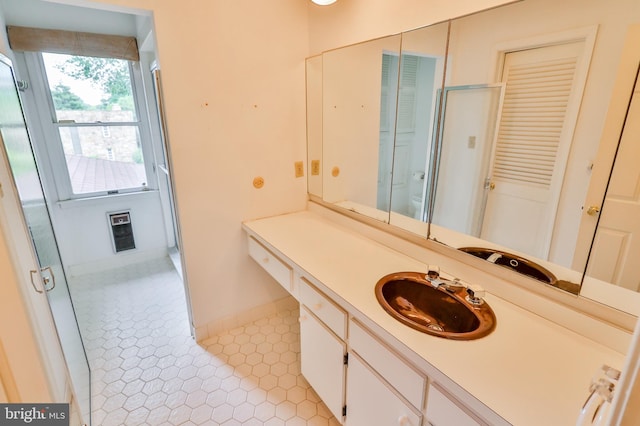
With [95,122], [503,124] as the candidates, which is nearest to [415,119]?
[503,124]

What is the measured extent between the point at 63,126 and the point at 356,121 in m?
2.67

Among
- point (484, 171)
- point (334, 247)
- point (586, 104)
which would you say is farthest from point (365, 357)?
point (586, 104)

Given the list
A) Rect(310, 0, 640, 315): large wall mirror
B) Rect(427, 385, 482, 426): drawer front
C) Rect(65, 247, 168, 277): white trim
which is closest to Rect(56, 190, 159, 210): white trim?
Rect(65, 247, 168, 277): white trim

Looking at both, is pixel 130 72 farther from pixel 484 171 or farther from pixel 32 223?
pixel 484 171

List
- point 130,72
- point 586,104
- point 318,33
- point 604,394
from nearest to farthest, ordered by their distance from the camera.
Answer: point 604,394 < point 586,104 < point 318,33 < point 130,72

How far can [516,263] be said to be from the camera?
1257 mm

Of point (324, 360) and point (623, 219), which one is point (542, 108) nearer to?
point (623, 219)

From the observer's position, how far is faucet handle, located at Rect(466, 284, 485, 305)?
1.21m

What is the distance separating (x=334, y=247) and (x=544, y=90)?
117cm

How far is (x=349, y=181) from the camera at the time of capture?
86.0 inches

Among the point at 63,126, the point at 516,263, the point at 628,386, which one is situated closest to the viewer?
the point at 628,386

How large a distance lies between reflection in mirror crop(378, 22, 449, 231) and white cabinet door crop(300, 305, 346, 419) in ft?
2.35

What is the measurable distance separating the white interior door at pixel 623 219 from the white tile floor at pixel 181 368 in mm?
1418

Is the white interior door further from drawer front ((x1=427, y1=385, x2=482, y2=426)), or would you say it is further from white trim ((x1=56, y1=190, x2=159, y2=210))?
white trim ((x1=56, y1=190, x2=159, y2=210))
